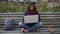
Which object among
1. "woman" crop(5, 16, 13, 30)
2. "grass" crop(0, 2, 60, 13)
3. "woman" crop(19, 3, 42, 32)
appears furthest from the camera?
"grass" crop(0, 2, 60, 13)

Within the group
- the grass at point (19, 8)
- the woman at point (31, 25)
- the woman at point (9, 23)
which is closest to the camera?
the woman at point (31, 25)

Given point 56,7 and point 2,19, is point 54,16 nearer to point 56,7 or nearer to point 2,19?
point 56,7

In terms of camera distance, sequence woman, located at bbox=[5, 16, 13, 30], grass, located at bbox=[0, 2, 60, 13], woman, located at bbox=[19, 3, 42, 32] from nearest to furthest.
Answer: woman, located at bbox=[19, 3, 42, 32] < woman, located at bbox=[5, 16, 13, 30] < grass, located at bbox=[0, 2, 60, 13]

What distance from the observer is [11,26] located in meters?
6.27

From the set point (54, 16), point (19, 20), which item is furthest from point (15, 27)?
point (54, 16)

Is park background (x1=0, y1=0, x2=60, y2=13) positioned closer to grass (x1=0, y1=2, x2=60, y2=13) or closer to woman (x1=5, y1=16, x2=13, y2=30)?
grass (x1=0, y1=2, x2=60, y2=13)

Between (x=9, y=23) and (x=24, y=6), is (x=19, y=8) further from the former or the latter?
(x=9, y=23)

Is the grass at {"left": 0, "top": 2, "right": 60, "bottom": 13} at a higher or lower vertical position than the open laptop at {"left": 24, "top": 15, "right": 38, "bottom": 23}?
higher

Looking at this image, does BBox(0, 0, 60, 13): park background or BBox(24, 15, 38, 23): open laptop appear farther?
BBox(0, 0, 60, 13): park background

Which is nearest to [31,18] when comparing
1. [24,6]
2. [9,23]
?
[9,23]

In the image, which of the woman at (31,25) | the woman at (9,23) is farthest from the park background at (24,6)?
the woman at (31,25)

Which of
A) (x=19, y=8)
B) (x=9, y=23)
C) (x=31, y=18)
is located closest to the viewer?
(x=31, y=18)

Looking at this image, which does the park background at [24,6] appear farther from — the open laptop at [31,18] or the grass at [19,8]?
the open laptop at [31,18]

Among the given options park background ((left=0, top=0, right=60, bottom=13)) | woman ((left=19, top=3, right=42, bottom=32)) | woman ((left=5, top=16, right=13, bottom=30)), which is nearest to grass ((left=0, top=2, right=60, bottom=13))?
park background ((left=0, top=0, right=60, bottom=13))
